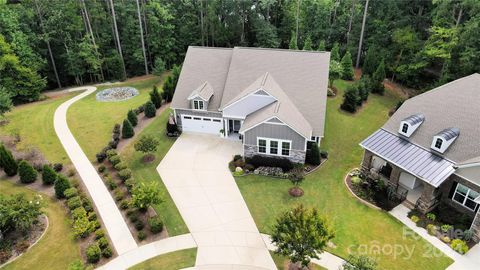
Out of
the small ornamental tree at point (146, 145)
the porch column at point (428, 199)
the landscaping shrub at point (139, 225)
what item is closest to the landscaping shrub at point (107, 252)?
the landscaping shrub at point (139, 225)

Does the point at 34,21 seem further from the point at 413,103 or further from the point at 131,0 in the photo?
the point at 413,103

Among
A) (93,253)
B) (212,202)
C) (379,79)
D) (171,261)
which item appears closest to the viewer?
(93,253)

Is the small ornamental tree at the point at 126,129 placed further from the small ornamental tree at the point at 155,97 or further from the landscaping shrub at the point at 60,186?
the landscaping shrub at the point at 60,186

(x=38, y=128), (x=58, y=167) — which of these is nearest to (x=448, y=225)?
(x=58, y=167)

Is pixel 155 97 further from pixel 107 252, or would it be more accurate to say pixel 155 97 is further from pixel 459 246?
pixel 459 246

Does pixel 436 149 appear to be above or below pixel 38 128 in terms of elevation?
above
